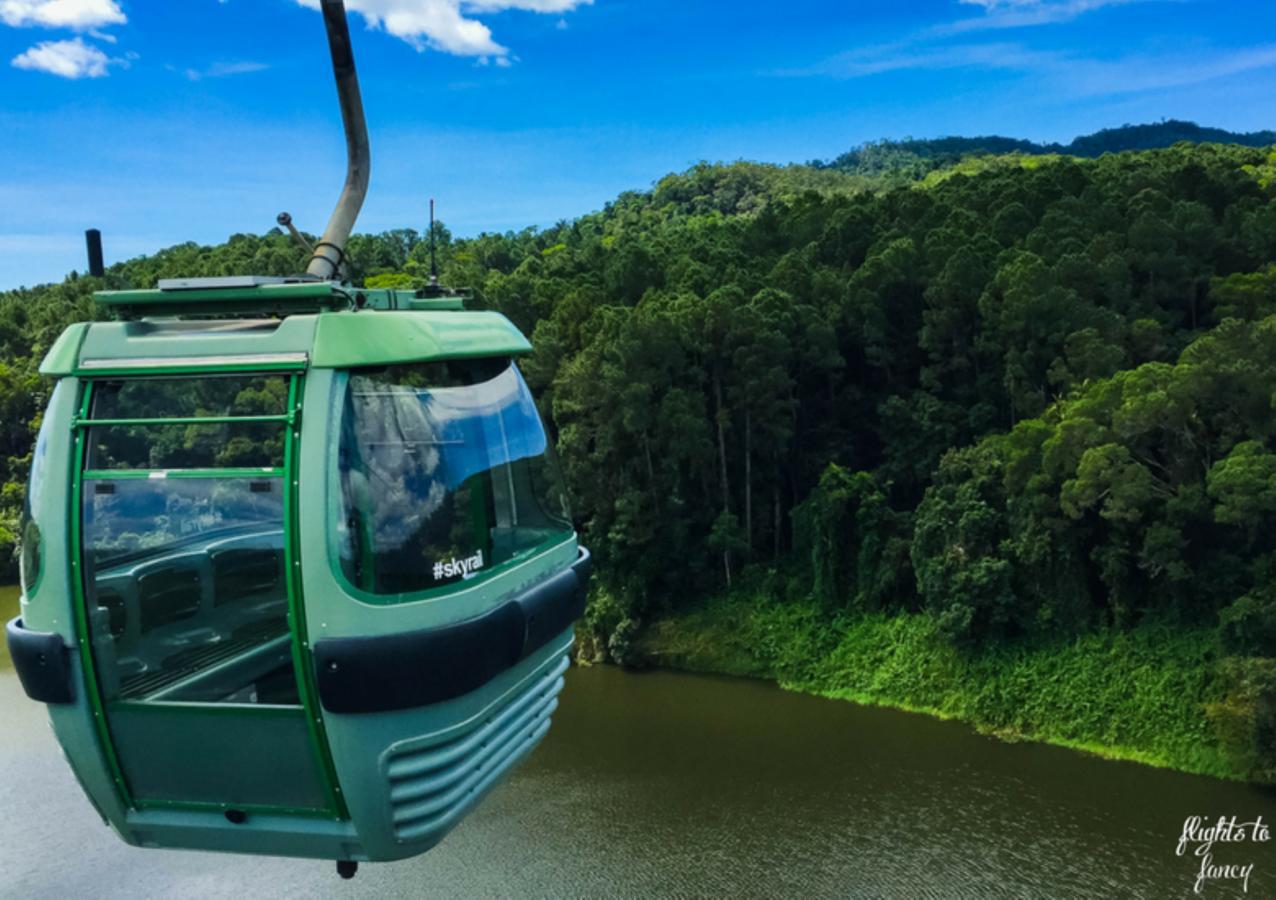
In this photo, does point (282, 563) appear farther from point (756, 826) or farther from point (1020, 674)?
point (1020, 674)

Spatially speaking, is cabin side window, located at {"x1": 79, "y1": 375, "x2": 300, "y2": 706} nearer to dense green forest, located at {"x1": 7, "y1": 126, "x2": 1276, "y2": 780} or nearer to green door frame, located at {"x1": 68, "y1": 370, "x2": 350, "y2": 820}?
green door frame, located at {"x1": 68, "y1": 370, "x2": 350, "y2": 820}

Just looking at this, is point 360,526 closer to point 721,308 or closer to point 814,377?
point 721,308

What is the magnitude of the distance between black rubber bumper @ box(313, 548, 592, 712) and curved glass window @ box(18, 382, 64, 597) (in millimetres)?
741

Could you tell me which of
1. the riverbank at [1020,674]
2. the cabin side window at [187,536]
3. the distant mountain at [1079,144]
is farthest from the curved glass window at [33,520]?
the distant mountain at [1079,144]

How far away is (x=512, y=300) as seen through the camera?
20094mm

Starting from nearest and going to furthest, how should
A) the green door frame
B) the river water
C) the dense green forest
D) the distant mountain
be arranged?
the green door frame → the river water → the dense green forest → the distant mountain

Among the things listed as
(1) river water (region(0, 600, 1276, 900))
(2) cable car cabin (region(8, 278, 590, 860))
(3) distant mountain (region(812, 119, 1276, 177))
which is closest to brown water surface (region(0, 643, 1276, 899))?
(1) river water (region(0, 600, 1276, 900))

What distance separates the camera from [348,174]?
254cm

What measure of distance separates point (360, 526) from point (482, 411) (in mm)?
499

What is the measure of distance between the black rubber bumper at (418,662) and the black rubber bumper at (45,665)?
2.05 ft

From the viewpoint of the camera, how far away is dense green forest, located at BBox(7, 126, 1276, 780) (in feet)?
43.3

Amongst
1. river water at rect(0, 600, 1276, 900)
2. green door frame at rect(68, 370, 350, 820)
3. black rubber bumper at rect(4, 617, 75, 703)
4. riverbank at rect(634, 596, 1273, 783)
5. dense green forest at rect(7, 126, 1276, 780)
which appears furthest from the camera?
dense green forest at rect(7, 126, 1276, 780)

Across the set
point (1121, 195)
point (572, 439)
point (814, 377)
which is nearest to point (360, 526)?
point (572, 439)

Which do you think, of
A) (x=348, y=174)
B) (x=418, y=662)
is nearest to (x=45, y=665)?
(x=418, y=662)
